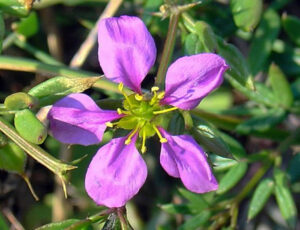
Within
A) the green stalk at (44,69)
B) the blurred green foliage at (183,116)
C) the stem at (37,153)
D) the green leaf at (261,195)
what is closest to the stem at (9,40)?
the blurred green foliage at (183,116)

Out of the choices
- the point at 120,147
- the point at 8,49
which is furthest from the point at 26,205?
the point at 120,147

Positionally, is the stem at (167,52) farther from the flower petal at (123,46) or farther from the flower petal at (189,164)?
the flower petal at (189,164)

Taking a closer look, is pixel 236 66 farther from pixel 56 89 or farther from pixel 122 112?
pixel 56 89

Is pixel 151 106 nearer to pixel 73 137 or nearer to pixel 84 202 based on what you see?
pixel 73 137

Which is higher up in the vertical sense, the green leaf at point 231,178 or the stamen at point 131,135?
the stamen at point 131,135

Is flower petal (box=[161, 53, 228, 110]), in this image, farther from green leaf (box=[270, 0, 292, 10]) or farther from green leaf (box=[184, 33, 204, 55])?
green leaf (box=[270, 0, 292, 10])
